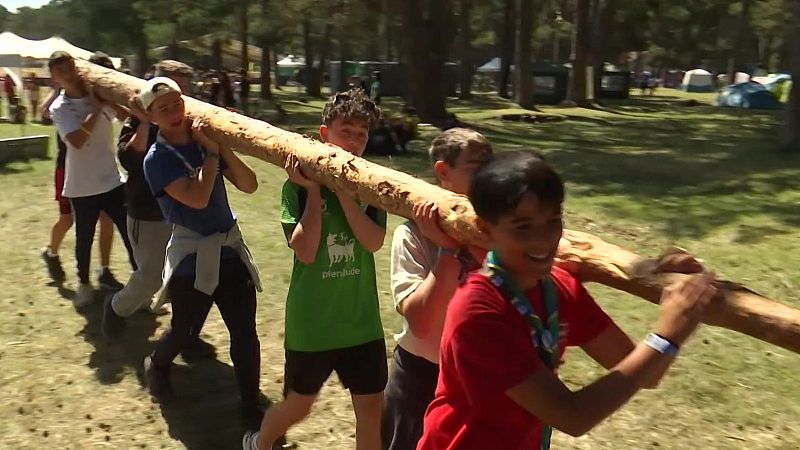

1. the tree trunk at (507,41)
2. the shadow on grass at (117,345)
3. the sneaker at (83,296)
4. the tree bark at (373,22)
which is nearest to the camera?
the shadow on grass at (117,345)

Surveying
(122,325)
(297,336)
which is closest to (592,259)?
(297,336)

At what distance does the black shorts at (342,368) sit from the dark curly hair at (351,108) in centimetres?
95

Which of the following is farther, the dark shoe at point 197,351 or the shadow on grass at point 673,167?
the shadow on grass at point 673,167

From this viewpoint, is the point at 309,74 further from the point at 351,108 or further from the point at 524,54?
the point at 351,108

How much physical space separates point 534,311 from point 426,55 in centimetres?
2145

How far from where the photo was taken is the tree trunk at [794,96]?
15586 mm

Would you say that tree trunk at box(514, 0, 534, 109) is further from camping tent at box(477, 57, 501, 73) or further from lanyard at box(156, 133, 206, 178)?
camping tent at box(477, 57, 501, 73)

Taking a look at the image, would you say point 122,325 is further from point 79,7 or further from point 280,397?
point 79,7

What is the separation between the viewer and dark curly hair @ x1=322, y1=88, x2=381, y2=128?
3336mm

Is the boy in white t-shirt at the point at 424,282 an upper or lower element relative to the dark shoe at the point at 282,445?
upper

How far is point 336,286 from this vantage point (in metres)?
3.41

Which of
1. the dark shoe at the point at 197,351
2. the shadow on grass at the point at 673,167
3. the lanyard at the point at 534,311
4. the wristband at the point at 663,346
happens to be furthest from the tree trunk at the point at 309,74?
the wristband at the point at 663,346

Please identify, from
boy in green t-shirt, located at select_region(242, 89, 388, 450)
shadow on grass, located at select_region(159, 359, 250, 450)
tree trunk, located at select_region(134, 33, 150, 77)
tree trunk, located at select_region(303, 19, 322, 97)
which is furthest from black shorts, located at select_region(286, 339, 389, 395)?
tree trunk, located at select_region(134, 33, 150, 77)

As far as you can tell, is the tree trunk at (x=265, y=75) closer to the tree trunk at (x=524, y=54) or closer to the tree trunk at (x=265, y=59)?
the tree trunk at (x=265, y=59)
